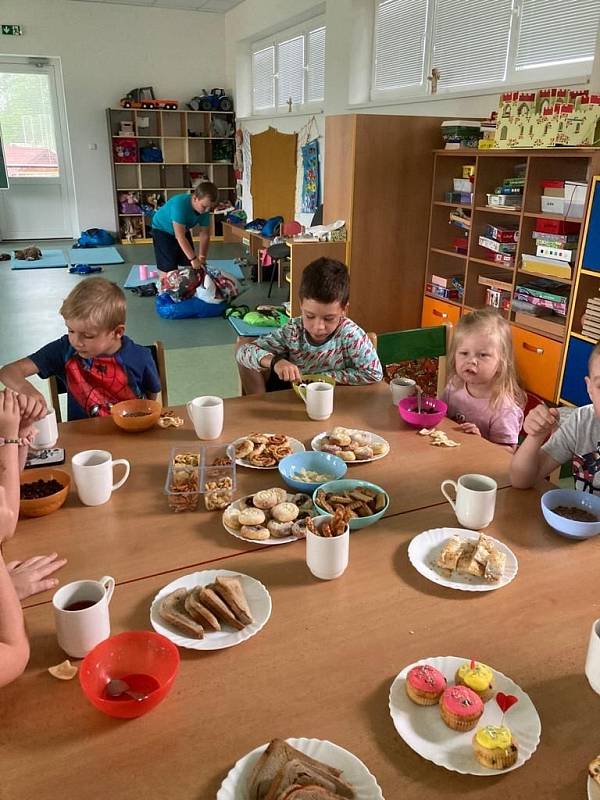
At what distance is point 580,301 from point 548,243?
0.40m

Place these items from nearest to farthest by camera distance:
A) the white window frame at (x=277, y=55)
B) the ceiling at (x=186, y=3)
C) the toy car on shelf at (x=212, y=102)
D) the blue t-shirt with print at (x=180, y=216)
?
the blue t-shirt with print at (x=180, y=216), the white window frame at (x=277, y=55), the ceiling at (x=186, y=3), the toy car on shelf at (x=212, y=102)

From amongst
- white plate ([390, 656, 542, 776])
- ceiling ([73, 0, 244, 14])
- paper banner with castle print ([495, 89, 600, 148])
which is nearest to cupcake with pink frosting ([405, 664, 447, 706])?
white plate ([390, 656, 542, 776])

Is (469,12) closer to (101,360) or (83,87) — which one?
(101,360)

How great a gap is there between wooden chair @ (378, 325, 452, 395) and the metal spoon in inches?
63.4

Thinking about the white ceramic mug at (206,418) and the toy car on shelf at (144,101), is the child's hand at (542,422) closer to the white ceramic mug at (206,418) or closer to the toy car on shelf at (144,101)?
the white ceramic mug at (206,418)

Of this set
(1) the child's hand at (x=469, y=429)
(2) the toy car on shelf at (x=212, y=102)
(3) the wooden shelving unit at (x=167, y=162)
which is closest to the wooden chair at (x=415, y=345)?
(1) the child's hand at (x=469, y=429)

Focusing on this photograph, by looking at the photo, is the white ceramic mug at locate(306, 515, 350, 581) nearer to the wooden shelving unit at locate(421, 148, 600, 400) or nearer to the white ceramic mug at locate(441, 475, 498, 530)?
the white ceramic mug at locate(441, 475, 498, 530)

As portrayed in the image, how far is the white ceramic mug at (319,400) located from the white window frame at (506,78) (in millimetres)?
2867

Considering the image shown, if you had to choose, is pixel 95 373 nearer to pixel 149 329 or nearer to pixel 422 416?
pixel 422 416

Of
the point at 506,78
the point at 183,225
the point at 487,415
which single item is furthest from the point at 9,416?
the point at 183,225

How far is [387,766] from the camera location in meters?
0.75

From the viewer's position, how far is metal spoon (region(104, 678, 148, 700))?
84cm

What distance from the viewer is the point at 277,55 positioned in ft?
26.1

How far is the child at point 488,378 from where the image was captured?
1889mm
